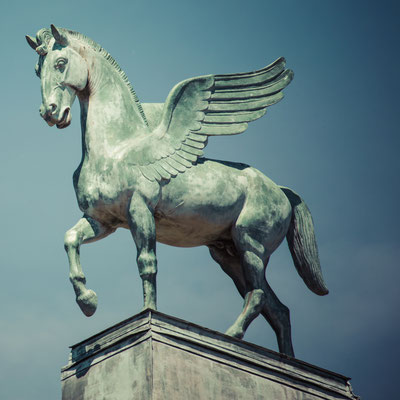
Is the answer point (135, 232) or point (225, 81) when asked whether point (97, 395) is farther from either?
point (225, 81)

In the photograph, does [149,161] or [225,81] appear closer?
[149,161]

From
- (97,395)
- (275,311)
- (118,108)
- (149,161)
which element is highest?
(118,108)

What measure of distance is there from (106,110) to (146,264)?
2.27 metres

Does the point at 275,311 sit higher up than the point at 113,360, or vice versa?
the point at 275,311

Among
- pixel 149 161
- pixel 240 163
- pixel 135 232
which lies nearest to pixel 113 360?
pixel 135 232

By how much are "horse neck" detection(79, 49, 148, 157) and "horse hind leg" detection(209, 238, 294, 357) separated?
2258 mm

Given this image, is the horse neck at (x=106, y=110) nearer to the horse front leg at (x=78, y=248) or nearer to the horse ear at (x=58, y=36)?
the horse ear at (x=58, y=36)

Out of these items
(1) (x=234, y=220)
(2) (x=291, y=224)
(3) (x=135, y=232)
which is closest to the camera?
(3) (x=135, y=232)

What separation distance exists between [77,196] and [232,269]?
2662 millimetres

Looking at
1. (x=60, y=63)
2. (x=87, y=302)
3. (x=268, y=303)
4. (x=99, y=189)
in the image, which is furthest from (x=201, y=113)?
(x=87, y=302)

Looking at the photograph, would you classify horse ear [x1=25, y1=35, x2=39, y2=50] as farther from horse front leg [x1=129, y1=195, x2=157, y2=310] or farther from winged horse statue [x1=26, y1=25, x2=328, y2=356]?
horse front leg [x1=129, y1=195, x2=157, y2=310]

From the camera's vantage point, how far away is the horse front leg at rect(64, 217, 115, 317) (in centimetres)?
1316

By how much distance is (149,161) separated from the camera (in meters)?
13.8

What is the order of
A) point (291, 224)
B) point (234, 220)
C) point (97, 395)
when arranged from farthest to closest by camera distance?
point (291, 224), point (234, 220), point (97, 395)
